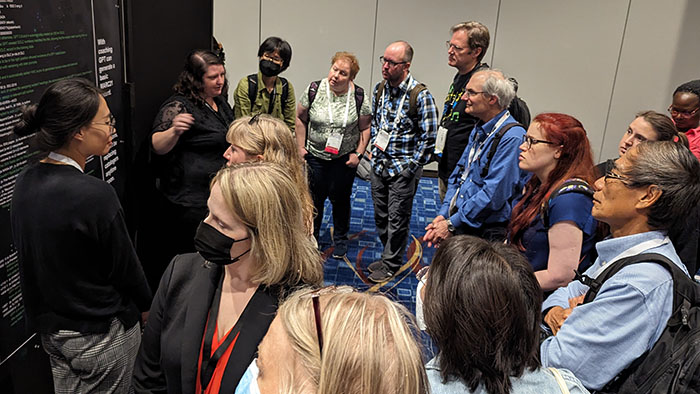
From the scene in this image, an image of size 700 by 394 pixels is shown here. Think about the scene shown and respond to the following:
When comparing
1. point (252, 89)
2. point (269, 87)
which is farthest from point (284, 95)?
point (252, 89)

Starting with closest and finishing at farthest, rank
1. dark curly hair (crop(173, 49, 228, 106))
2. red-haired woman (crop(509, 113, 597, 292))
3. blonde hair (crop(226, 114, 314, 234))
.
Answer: red-haired woman (crop(509, 113, 597, 292)) < blonde hair (crop(226, 114, 314, 234)) < dark curly hair (crop(173, 49, 228, 106))

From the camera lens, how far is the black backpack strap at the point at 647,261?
5.36ft

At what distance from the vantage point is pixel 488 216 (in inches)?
126

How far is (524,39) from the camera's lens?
261 inches

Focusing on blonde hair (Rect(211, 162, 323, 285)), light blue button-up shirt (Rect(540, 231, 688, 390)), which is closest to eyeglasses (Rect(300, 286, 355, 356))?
blonde hair (Rect(211, 162, 323, 285))

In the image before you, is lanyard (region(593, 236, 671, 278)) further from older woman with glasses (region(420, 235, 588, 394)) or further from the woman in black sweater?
the woman in black sweater

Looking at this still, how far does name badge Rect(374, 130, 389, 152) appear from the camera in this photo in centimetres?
420

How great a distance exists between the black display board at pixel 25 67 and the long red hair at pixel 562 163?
7.03 ft

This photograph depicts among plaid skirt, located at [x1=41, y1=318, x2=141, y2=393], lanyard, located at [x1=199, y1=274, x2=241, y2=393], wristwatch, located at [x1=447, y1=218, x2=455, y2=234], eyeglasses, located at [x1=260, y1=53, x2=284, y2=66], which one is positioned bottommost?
plaid skirt, located at [x1=41, y1=318, x2=141, y2=393]

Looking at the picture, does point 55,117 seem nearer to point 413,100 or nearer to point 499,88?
point 499,88

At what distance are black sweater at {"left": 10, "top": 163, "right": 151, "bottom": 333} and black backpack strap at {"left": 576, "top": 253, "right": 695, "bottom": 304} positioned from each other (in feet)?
5.82

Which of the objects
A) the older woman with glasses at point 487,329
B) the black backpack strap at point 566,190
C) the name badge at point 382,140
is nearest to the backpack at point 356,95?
the name badge at point 382,140

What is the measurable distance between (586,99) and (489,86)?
4.35m

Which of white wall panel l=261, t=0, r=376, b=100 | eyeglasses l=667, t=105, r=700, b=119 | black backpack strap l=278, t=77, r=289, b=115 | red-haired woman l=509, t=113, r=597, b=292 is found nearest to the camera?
red-haired woman l=509, t=113, r=597, b=292
